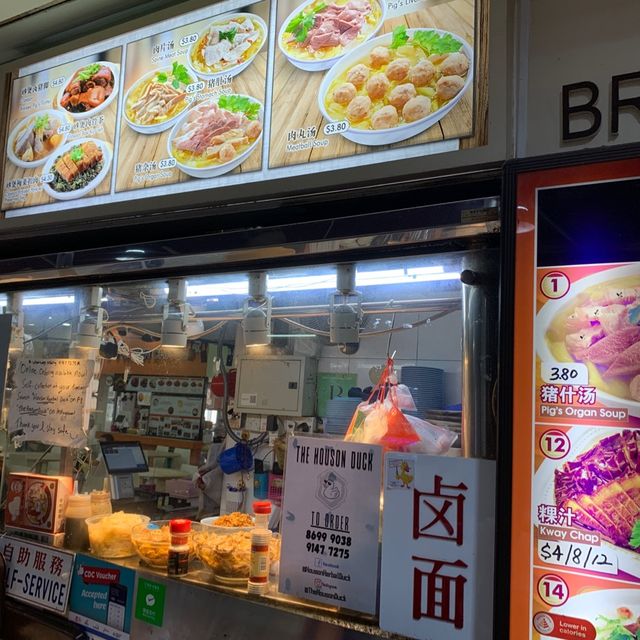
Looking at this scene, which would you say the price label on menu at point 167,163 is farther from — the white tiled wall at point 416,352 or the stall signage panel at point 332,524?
the stall signage panel at point 332,524

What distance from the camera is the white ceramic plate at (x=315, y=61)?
1.44 m

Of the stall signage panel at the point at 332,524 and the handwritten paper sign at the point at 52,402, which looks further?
the handwritten paper sign at the point at 52,402

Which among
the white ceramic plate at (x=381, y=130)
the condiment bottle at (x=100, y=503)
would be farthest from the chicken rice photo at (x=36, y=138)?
the condiment bottle at (x=100, y=503)

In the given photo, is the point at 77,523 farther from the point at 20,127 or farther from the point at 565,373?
the point at 565,373

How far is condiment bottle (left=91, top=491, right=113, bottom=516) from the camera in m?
2.05

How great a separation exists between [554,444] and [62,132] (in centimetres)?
168

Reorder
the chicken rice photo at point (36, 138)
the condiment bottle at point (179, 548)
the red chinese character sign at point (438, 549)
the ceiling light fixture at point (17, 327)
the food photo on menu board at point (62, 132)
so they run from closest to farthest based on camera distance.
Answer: the red chinese character sign at point (438, 549), the condiment bottle at point (179, 548), the food photo on menu board at point (62, 132), the chicken rice photo at point (36, 138), the ceiling light fixture at point (17, 327)

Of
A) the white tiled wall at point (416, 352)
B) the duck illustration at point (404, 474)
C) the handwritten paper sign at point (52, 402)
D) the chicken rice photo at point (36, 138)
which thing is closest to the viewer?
the duck illustration at point (404, 474)

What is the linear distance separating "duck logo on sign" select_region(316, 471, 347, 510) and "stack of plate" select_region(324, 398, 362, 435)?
5.3 inches

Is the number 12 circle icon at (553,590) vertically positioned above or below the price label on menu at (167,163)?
below

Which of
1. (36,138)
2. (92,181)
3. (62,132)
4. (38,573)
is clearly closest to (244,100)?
(92,181)

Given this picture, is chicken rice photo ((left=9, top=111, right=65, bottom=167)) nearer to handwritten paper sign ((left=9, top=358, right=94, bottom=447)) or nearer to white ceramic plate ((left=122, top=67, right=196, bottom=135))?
white ceramic plate ((left=122, top=67, right=196, bottom=135))

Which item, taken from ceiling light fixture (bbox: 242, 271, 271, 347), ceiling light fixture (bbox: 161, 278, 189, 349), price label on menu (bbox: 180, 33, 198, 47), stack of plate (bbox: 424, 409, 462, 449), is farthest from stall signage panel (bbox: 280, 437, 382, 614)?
price label on menu (bbox: 180, 33, 198, 47)

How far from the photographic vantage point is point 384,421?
1.54 m
